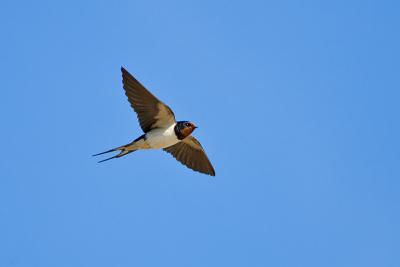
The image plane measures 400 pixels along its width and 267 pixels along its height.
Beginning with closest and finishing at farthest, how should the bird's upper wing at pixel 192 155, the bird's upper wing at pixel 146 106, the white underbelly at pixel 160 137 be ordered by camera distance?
the bird's upper wing at pixel 146 106, the white underbelly at pixel 160 137, the bird's upper wing at pixel 192 155

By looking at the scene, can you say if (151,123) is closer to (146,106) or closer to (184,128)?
(146,106)

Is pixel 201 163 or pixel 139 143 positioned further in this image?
pixel 201 163

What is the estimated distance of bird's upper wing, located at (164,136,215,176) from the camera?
10.4 m

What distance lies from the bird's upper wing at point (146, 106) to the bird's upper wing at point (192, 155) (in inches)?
32.3

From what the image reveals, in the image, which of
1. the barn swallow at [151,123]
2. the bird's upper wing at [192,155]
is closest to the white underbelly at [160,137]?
the barn swallow at [151,123]

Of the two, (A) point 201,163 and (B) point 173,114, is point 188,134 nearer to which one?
(B) point 173,114

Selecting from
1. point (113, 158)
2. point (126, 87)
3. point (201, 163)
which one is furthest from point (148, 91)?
point (201, 163)

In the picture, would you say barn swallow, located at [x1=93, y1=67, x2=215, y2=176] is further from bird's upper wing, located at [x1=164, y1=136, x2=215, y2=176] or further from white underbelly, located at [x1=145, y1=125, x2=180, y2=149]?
bird's upper wing, located at [x1=164, y1=136, x2=215, y2=176]

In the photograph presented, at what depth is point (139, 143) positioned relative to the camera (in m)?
9.48

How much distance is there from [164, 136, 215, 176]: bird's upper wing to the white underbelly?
2.54 ft

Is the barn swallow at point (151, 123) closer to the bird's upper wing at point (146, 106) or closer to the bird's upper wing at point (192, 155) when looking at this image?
the bird's upper wing at point (146, 106)

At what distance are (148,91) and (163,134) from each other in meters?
0.56

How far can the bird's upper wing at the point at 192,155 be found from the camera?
34.0 ft

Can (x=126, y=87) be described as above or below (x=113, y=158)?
above
